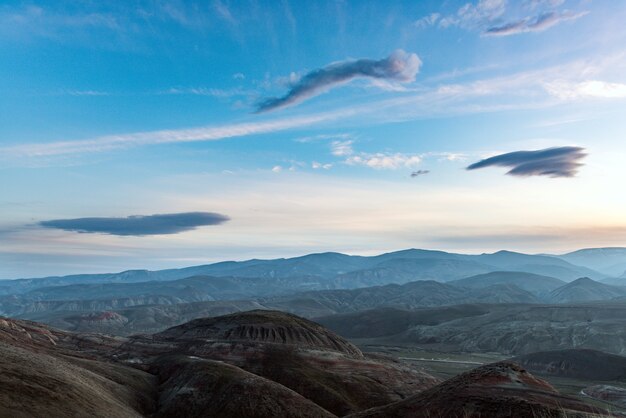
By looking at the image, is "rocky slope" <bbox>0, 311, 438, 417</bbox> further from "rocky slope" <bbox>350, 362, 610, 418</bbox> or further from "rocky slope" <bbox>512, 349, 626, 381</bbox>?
"rocky slope" <bbox>512, 349, 626, 381</bbox>

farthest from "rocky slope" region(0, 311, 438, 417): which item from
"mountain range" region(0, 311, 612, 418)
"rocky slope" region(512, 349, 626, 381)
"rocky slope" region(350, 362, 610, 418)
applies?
"rocky slope" region(512, 349, 626, 381)

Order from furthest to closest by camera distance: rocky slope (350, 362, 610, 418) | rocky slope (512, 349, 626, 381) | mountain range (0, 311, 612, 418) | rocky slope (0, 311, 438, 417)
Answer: rocky slope (512, 349, 626, 381) → rocky slope (0, 311, 438, 417) → mountain range (0, 311, 612, 418) → rocky slope (350, 362, 610, 418)

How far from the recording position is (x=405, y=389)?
96875 millimetres

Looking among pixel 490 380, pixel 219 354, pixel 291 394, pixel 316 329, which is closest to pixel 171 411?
pixel 291 394

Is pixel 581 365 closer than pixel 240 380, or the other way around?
pixel 240 380

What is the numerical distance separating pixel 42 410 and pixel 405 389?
7111 centimetres

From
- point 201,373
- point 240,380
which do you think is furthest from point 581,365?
point 201,373

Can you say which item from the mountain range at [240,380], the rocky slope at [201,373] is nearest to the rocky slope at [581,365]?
the rocky slope at [201,373]

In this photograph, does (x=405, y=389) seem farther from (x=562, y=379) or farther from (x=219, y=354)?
(x=562, y=379)

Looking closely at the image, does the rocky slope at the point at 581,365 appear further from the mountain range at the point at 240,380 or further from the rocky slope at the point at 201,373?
the mountain range at the point at 240,380

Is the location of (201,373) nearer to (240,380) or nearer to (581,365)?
(240,380)

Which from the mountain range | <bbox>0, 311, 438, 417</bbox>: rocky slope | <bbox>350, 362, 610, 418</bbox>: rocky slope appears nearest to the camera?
<bbox>350, 362, 610, 418</bbox>: rocky slope

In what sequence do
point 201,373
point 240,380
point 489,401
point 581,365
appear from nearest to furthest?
point 489,401
point 240,380
point 201,373
point 581,365

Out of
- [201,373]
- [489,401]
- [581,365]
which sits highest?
[489,401]
